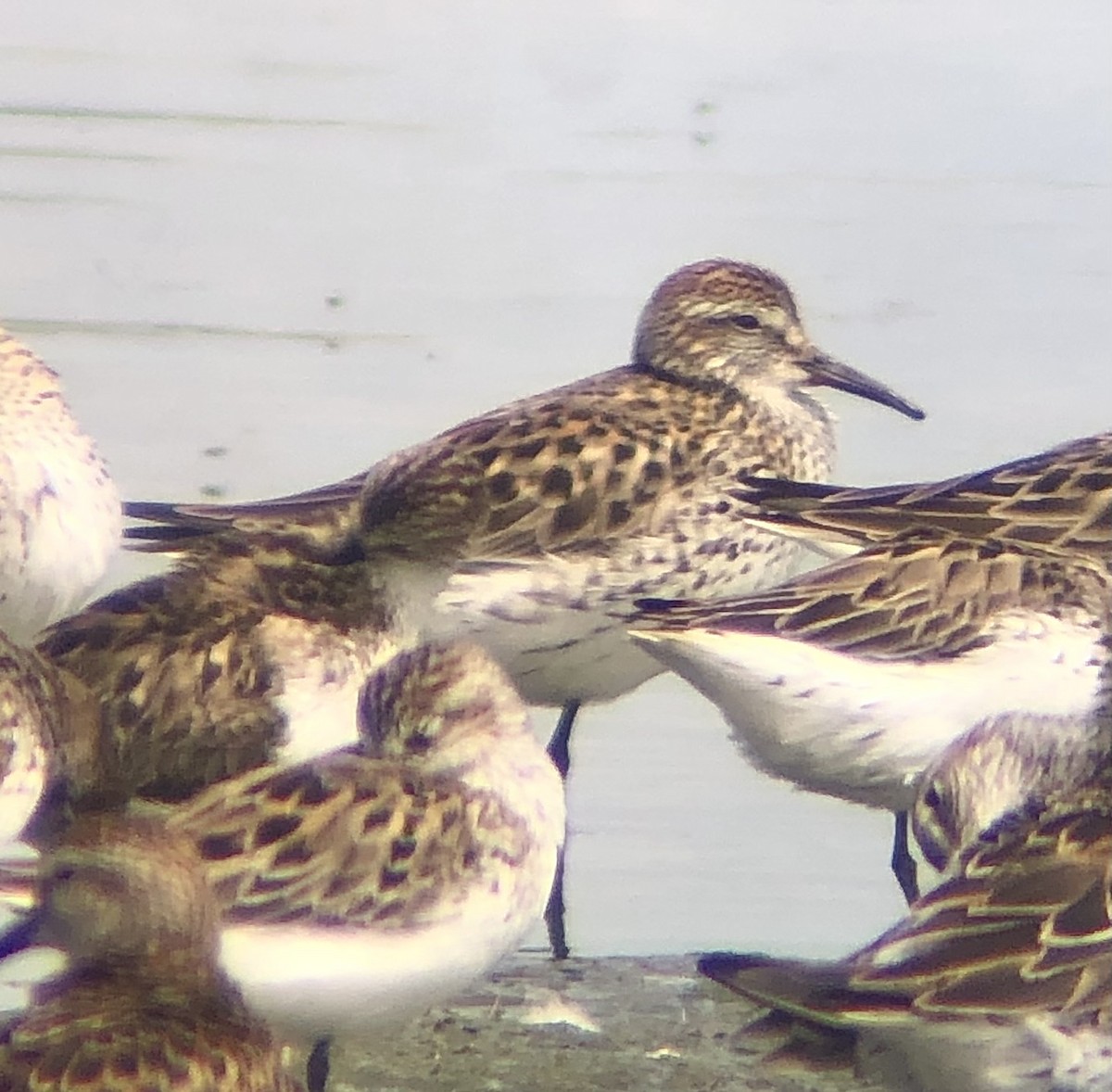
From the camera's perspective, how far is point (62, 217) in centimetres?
1085

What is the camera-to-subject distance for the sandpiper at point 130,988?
354 centimetres

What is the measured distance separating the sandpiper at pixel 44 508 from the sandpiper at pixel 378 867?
1.33 meters

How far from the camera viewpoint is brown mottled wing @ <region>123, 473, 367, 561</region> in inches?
231

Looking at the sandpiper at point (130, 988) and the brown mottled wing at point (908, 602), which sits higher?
the brown mottled wing at point (908, 602)

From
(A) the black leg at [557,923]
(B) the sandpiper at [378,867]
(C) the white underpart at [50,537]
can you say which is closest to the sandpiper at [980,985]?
(B) the sandpiper at [378,867]

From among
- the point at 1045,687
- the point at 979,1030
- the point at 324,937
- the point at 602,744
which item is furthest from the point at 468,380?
the point at 979,1030

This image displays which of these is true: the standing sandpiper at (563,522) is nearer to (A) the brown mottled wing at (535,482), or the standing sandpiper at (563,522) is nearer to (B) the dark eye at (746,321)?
(A) the brown mottled wing at (535,482)

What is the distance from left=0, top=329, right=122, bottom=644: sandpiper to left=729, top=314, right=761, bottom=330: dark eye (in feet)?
4.80

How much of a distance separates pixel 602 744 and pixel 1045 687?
1.96 m

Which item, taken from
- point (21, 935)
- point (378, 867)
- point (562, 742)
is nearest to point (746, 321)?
point (562, 742)

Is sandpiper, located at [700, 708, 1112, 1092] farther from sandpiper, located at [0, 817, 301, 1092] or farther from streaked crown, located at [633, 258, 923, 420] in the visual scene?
streaked crown, located at [633, 258, 923, 420]

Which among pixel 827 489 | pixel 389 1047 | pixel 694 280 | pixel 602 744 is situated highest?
pixel 694 280

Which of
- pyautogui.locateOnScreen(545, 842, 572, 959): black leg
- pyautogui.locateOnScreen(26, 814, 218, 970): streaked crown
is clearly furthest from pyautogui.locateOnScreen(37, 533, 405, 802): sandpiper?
pyautogui.locateOnScreen(26, 814, 218, 970): streaked crown

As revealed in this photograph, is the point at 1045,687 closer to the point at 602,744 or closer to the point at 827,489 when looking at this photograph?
the point at 827,489
